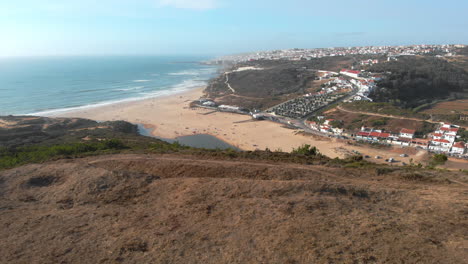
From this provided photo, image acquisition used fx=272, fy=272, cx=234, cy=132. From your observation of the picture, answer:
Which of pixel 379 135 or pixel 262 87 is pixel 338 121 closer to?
pixel 379 135

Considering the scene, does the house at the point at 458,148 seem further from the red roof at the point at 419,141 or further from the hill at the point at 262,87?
the hill at the point at 262,87

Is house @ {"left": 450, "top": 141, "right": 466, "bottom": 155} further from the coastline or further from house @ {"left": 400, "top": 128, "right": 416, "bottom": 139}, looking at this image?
the coastline

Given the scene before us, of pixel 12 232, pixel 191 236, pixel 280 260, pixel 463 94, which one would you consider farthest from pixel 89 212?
pixel 463 94

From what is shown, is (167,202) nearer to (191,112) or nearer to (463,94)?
(191,112)

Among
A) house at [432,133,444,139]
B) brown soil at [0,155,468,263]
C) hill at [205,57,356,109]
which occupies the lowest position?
hill at [205,57,356,109]

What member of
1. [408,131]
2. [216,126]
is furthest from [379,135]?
[216,126]

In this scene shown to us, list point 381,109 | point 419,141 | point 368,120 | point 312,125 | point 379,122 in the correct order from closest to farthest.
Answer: point 419,141 < point 379,122 < point 368,120 < point 312,125 < point 381,109

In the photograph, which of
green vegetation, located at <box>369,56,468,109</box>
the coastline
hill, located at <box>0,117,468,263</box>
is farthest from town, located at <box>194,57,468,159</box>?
hill, located at <box>0,117,468,263</box>
